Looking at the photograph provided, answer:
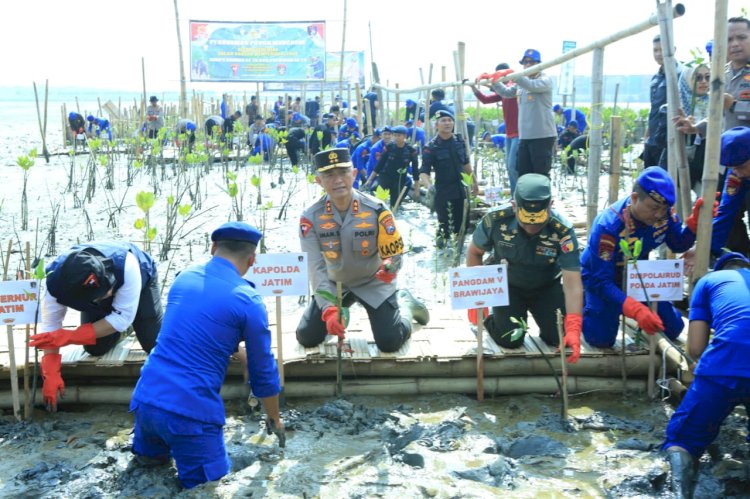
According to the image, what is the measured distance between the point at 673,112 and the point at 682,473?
6.76ft

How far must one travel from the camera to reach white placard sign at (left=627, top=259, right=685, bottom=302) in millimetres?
3979

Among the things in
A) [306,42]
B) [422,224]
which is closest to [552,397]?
[422,224]

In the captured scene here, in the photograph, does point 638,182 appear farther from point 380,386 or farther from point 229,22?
point 229,22

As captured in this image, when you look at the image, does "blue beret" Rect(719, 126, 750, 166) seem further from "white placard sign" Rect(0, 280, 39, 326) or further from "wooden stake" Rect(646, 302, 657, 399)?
"white placard sign" Rect(0, 280, 39, 326)

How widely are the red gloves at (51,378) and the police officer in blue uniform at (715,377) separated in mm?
3171

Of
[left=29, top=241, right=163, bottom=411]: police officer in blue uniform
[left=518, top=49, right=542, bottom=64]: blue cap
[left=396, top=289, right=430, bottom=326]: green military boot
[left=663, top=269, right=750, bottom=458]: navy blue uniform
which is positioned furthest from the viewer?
[left=518, top=49, right=542, bottom=64]: blue cap

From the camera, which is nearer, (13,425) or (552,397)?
(13,425)

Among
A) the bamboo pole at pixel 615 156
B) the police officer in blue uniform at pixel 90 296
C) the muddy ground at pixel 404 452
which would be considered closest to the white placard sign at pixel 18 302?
the police officer in blue uniform at pixel 90 296

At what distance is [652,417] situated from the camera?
3953 millimetres

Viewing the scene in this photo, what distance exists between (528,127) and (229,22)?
16907 millimetres

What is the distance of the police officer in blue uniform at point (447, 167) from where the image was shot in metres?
7.71

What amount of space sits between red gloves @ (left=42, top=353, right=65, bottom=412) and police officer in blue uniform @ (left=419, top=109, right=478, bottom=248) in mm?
4394

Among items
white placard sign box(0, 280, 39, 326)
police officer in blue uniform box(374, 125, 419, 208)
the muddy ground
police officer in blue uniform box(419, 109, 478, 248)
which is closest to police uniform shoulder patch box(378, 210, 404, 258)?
the muddy ground

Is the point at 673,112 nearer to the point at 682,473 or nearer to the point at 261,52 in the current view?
the point at 682,473
